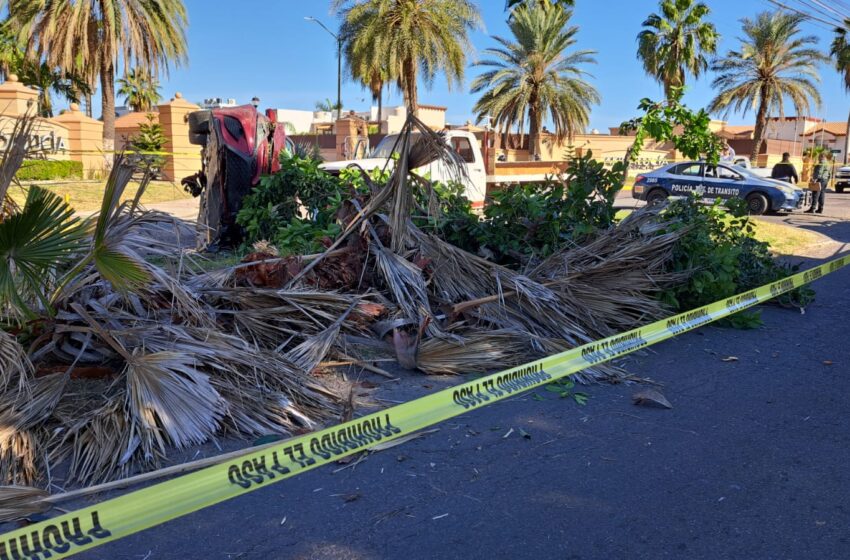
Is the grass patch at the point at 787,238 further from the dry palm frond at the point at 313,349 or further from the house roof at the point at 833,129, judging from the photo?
the house roof at the point at 833,129

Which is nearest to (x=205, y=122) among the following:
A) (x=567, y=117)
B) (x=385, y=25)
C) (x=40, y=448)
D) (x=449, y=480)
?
(x=40, y=448)

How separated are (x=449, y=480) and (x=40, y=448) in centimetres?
220

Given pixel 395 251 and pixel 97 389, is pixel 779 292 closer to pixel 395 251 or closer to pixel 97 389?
pixel 395 251

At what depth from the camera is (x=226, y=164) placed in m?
9.77

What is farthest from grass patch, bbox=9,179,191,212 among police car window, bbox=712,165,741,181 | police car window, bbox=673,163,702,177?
police car window, bbox=712,165,741,181

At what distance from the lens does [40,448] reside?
12.4ft

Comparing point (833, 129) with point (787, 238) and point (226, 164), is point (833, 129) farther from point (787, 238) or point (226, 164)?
point (226, 164)

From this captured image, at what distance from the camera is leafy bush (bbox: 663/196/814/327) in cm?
712

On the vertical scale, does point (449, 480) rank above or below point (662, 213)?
below

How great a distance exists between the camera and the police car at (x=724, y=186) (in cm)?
2070

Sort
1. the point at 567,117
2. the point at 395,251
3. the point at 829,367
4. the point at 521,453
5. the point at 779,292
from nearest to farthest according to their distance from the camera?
1. the point at 521,453
2. the point at 829,367
3. the point at 395,251
4. the point at 779,292
5. the point at 567,117

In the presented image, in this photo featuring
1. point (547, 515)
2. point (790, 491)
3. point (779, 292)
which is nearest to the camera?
point (547, 515)

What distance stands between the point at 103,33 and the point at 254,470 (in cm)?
2895

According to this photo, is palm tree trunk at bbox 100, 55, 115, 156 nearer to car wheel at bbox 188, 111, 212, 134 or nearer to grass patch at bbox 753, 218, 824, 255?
car wheel at bbox 188, 111, 212, 134
